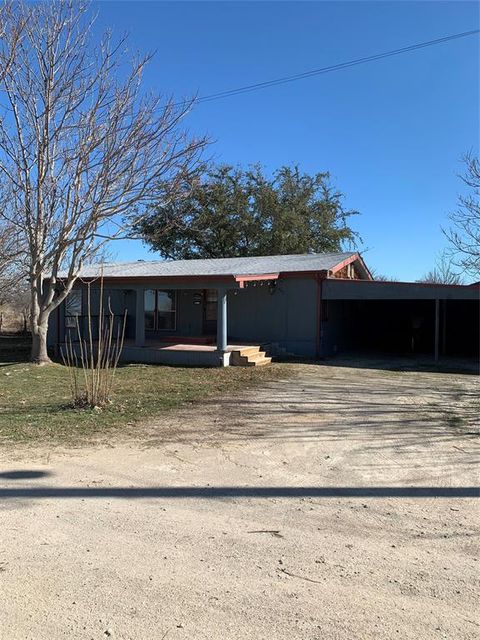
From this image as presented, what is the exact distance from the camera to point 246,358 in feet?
47.7

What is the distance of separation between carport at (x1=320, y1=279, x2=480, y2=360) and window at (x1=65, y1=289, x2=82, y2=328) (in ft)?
31.1

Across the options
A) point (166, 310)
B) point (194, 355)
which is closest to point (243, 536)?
point (194, 355)

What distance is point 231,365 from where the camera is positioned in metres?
14.7

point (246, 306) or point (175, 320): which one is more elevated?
point (246, 306)

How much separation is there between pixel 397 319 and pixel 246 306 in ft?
32.3

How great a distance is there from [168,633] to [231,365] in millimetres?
12111

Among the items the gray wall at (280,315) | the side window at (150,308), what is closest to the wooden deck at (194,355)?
the gray wall at (280,315)

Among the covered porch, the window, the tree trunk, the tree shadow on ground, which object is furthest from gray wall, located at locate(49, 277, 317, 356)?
the tree shadow on ground

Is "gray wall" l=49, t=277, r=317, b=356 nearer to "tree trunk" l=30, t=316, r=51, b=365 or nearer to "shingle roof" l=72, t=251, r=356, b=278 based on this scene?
"shingle roof" l=72, t=251, r=356, b=278

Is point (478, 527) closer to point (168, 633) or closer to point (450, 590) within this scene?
point (450, 590)

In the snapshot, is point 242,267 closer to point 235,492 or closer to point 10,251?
point 10,251

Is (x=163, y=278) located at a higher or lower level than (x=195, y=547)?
higher

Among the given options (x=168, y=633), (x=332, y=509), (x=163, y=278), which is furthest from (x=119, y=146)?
(x=168, y=633)

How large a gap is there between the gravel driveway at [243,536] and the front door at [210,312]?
12033mm
